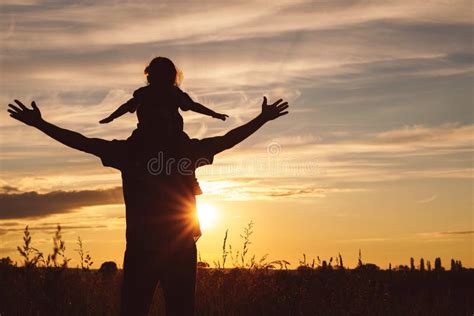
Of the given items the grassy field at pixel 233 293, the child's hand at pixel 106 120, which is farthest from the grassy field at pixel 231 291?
the child's hand at pixel 106 120

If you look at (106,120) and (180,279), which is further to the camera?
(106,120)

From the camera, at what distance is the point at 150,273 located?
17.1 ft

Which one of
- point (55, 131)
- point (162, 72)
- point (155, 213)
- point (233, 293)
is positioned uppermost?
point (162, 72)

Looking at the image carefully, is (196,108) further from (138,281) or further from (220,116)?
(138,281)

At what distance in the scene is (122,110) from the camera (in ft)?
18.5

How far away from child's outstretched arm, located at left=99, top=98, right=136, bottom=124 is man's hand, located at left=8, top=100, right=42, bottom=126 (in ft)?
1.80

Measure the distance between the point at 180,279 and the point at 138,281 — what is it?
0.32 metres

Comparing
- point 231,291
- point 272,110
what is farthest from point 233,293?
point 272,110

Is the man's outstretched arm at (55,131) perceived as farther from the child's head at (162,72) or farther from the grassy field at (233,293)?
the grassy field at (233,293)

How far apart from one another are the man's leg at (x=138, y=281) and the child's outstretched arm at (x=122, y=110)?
3.80 ft

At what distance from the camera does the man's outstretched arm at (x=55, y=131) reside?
17.6 ft

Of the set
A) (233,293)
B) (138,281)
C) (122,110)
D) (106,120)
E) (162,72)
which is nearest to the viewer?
(138,281)

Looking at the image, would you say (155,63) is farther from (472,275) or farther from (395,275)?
(472,275)

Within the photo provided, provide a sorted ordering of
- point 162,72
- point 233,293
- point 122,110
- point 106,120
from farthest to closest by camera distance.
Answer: point 233,293
point 106,120
point 122,110
point 162,72
